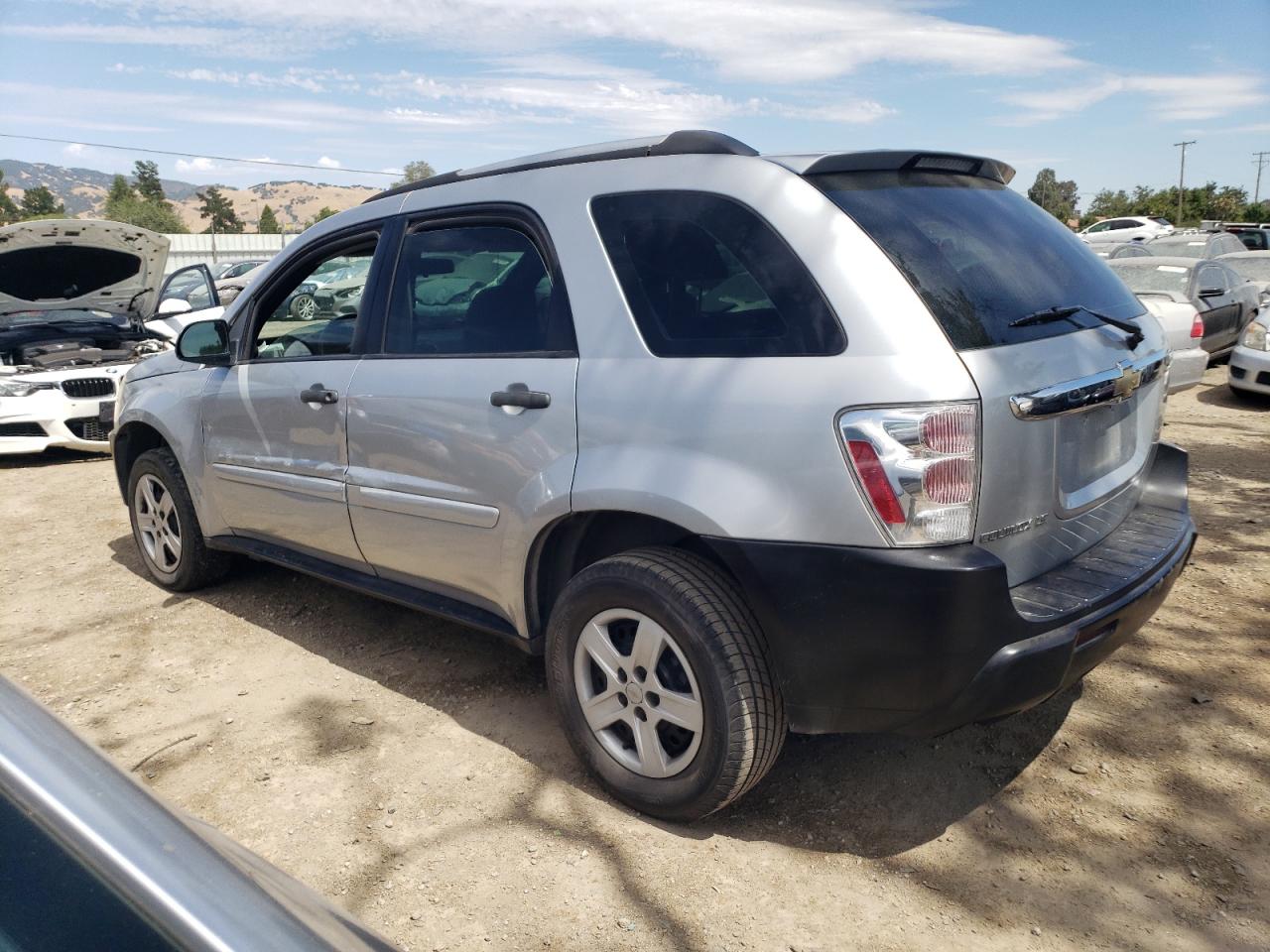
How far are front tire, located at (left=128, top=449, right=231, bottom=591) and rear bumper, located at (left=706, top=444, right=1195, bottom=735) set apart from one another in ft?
10.4

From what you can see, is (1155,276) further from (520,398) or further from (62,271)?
(62,271)

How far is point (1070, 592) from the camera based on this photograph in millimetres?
2586

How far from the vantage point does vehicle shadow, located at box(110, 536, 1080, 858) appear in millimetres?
2922

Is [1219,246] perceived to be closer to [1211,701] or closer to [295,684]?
[1211,701]

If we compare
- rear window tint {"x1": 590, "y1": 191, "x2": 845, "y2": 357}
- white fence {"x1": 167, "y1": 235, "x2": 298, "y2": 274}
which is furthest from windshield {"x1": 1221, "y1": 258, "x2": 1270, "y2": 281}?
white fence {"x1": 167, "y1": 235, "x2": 298, "y2": 274}

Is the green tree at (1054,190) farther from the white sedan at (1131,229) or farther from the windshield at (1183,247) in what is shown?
the windshield at (1183,247)

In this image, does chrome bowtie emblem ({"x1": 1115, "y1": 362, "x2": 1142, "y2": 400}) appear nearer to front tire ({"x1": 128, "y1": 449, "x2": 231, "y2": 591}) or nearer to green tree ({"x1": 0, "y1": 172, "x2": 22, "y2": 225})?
front tire ({"x1": 128, "y1": 449, "x2": 231, "y2": 591})

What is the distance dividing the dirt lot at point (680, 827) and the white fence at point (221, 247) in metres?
34.8

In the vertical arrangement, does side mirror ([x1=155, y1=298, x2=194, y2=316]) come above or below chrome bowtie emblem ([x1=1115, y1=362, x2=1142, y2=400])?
above

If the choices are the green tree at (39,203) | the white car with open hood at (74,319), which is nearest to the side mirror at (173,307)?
the white car with open hood at (74,319)

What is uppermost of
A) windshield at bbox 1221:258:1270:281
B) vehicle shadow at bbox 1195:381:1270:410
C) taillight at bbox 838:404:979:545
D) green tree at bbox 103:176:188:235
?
green tree at bbox 103:176:188:235

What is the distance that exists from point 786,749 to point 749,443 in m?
1.30

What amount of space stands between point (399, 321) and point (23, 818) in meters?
2.71

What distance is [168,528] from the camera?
16.1 ft
